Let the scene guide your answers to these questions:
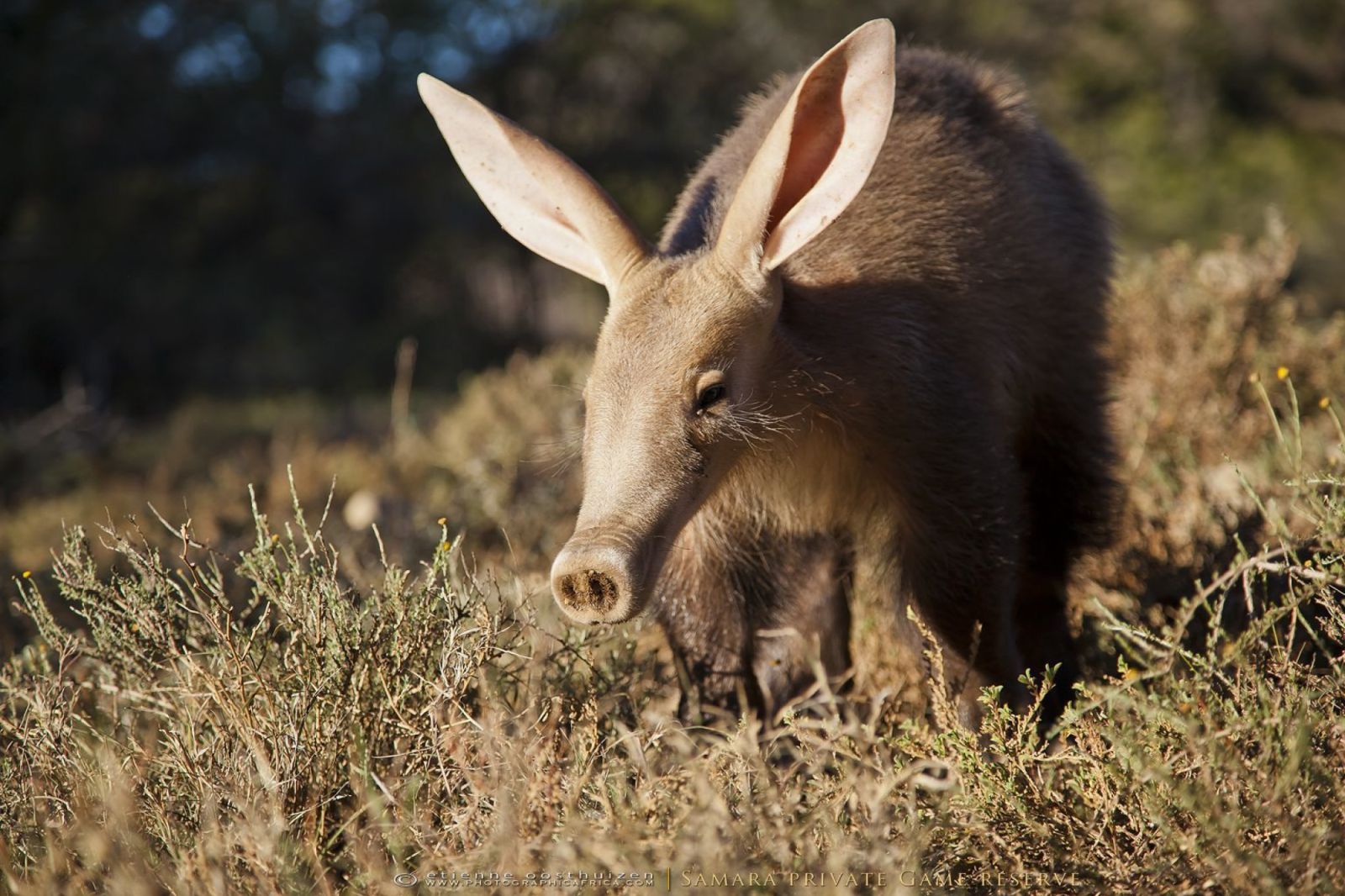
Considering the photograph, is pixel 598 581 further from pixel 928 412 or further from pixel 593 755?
pixel 928 412

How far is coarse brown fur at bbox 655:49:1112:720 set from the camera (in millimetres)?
2973

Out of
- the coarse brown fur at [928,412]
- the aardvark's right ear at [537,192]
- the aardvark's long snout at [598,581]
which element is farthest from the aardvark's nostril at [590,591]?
the aardvark's right ear at [537,192]

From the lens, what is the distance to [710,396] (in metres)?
2.67

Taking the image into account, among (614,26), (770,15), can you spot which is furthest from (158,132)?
(770,15)

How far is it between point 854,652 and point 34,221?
10667mm

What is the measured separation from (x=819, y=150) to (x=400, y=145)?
499 inches

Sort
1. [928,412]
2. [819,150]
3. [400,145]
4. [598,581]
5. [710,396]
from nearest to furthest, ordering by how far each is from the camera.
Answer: [598,581]
[710,396]
[819,150]
[928,412]
[400,145]

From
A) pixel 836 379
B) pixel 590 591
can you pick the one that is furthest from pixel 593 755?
pixel 836 379

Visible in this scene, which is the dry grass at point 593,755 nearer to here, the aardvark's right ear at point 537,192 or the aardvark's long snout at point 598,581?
the aardvark's long snout at point 598,581

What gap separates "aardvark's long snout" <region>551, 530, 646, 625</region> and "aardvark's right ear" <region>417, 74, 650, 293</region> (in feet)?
2.65

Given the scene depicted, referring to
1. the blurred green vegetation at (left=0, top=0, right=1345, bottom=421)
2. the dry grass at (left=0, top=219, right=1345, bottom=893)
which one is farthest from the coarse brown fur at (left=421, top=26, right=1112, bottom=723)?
the blurred green vegetation at (left=0, top=0, right=1345, bottom=421)

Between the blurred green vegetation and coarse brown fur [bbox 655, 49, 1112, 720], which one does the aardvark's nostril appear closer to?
coarse brown fur [bbox 655, 49, 1112, 720]

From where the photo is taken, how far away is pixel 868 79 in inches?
105

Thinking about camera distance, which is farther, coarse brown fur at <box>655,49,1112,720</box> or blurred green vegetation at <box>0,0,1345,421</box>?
blurred green vegetation at <box>0,0,1345,421</box>
